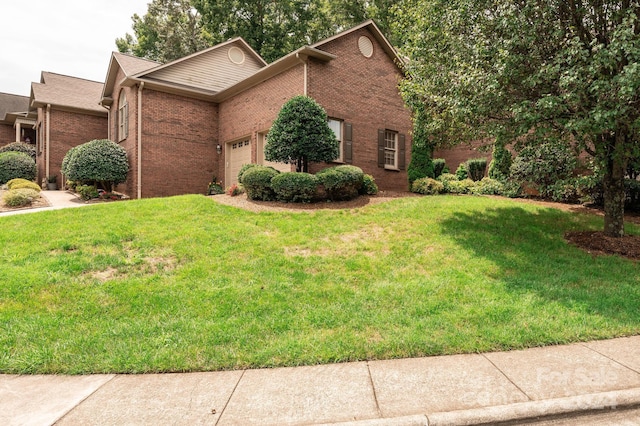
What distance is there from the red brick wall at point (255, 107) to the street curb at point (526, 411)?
11.4 meters

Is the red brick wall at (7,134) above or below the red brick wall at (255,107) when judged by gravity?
above

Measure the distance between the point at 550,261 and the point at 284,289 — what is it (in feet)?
16.3

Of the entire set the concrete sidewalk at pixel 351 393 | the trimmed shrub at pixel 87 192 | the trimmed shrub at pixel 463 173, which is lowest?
the concrete sidewalk at pixel 351 393

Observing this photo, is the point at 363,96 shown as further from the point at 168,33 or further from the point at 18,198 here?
the point at 168,33

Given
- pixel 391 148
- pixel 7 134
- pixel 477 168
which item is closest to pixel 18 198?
pixel 391 148

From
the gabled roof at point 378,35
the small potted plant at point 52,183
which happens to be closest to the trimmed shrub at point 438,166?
the gabled roof at point 378,35

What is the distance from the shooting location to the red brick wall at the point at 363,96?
13094 millimetres

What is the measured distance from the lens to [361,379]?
3.35 meters

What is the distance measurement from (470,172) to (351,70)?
299 inches

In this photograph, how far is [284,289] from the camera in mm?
5406

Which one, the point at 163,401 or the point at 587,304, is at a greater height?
the point at 587,304

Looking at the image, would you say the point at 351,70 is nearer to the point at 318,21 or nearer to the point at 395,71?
the point at 395,71

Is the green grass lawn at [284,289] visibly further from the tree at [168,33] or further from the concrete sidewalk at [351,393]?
the tree at [168,33]

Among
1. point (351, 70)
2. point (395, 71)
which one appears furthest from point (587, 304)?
point (395, 71)
